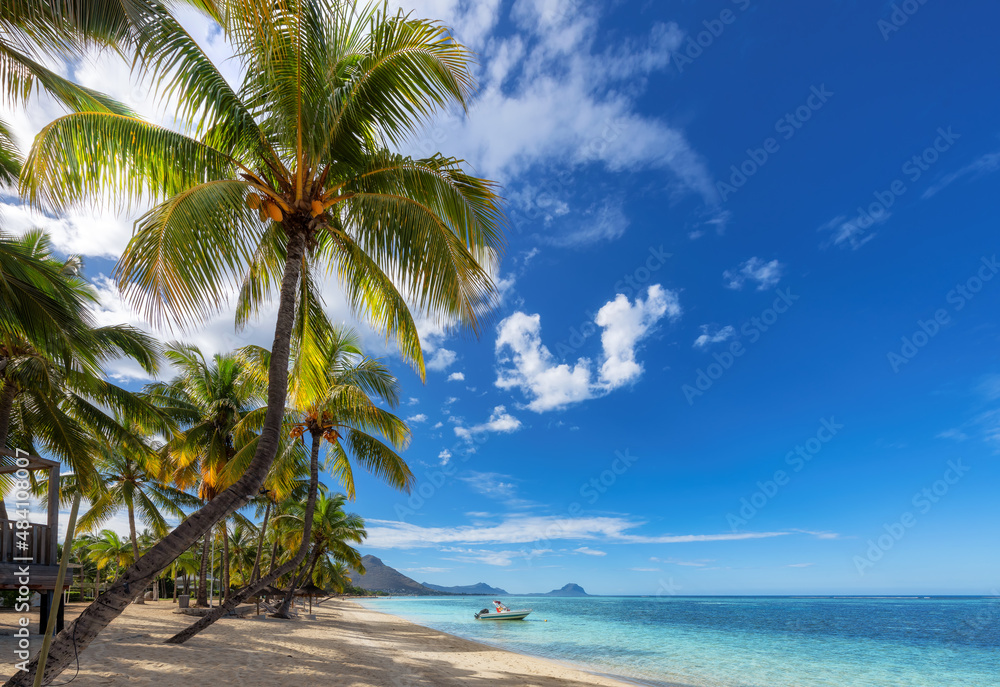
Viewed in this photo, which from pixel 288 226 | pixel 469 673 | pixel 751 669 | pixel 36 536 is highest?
pixel 288 226

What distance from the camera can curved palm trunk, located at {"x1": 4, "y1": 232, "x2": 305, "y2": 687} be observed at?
3498mm

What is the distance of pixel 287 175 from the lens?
560 cm

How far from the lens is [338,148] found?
19.9 feet

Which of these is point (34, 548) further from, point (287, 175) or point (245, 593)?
point (287, 175)

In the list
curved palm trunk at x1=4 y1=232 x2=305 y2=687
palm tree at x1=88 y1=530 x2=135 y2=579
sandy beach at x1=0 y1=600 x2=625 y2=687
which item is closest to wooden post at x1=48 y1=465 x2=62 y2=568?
sandy beach at x1=0 y1=600 x2=625 y2=687

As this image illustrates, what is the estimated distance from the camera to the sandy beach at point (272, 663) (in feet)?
25.6

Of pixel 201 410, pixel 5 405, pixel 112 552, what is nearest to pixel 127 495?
pixel 201 410

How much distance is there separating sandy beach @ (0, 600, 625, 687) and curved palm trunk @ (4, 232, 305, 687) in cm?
429

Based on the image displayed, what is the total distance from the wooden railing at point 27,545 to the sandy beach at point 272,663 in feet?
4.43

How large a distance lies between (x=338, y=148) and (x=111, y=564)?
48.8 metres

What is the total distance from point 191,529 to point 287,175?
360cm

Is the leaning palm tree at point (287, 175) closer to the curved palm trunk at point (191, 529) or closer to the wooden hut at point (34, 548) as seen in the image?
the curved palm trunk at point (191, 529)

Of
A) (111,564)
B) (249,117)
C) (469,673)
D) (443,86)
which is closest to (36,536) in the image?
(249,117)

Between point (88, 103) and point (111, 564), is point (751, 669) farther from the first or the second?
point (111, 564)
